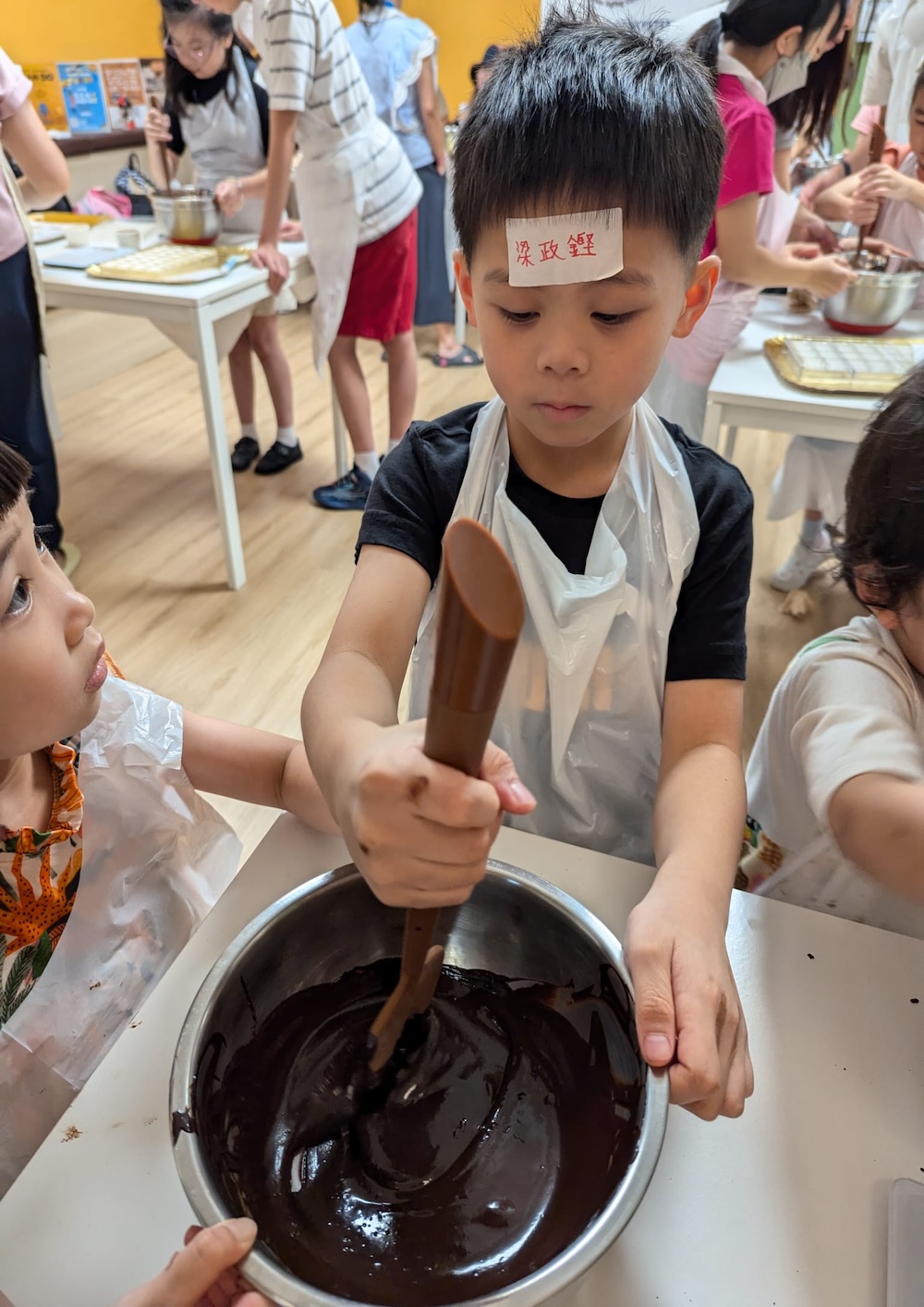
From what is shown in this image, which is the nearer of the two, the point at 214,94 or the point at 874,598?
the point at 874,598

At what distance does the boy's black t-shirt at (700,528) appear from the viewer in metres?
0.78

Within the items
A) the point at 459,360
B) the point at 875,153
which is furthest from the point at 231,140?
the point at 875,153

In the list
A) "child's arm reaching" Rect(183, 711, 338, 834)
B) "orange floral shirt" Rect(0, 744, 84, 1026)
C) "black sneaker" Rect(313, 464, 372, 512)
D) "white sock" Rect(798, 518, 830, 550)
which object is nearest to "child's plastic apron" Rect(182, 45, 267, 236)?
"black sneaker" Rect(313, 464, 372, 512)

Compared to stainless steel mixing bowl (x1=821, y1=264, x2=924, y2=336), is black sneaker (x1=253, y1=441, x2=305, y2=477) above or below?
below

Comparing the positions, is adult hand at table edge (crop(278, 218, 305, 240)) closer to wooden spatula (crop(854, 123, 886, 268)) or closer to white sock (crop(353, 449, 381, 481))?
white sock (crop(353, 449, 381, 481))

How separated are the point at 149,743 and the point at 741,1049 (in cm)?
53

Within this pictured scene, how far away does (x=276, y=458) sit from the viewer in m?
2.88

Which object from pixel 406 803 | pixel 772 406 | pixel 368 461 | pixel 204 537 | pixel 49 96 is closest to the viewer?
pixel 406 803

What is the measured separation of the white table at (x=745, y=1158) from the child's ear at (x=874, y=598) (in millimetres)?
309

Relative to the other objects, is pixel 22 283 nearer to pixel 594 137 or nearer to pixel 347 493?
pixel 347 493

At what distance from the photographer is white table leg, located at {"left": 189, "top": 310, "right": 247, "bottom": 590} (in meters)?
1.95

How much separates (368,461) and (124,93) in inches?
109

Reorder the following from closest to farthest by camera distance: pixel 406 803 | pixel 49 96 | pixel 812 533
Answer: pixel 406 803 < pixel 812 533 < pixel 49 96

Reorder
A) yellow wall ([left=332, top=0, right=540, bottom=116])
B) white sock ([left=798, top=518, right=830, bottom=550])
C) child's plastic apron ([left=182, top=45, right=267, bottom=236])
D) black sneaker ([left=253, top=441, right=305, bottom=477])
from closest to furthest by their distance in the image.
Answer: white sock ([left=798, top=518, right=830, bottom=550]), child's plastic apron ([left=182, top=45, right=267, bottom=236]), black sneaker ([left=253, top=441, right=305, bottom=477]), yellow wall ([left=332, top=0, right=540, bottom=116])
